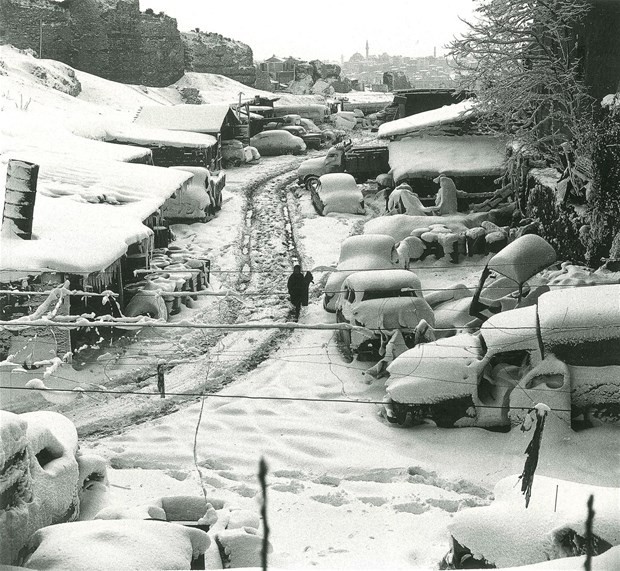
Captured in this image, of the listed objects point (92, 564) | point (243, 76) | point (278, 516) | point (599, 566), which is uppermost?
point (243, 76)

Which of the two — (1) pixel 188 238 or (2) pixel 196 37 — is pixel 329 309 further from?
(2) pixel 196 37

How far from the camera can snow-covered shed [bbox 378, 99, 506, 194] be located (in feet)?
78.7

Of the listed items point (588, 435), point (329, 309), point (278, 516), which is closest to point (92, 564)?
point (278, 516)

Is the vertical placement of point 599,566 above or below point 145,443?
above

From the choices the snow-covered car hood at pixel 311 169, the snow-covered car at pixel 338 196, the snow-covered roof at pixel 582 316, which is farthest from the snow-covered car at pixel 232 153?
the snow-covered roof at pixel 582 316

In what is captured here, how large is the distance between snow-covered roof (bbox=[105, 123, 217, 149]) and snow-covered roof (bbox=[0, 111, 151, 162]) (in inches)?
87.3

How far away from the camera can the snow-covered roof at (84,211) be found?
Answer: 1312 centimetres

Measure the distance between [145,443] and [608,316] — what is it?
6496 mm

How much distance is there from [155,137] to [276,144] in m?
12.1

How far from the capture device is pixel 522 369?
1080 cm

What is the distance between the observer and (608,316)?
33.7 ft

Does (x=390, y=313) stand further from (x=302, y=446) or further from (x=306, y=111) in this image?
(x=306, y=111)

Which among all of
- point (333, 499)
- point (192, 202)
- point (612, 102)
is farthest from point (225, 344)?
point (192, 202)

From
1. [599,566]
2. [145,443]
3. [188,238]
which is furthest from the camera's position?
[188,238]
